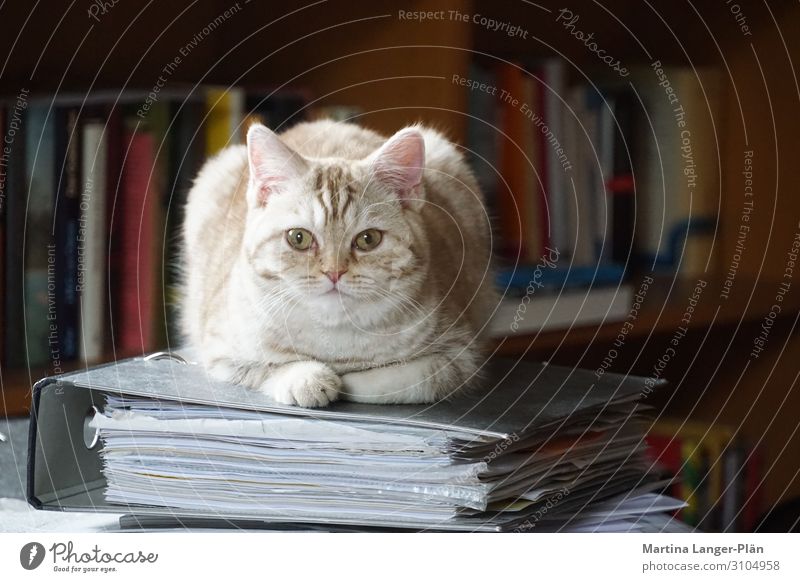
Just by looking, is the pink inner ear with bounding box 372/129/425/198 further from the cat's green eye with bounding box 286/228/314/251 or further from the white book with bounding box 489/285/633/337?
the white book with bounding box 489/285/633/337

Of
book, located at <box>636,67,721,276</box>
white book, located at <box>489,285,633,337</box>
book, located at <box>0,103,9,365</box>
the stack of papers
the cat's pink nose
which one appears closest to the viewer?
the stack of papers

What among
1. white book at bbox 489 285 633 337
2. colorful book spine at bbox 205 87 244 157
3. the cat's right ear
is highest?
colorful book spine at bbox 205 87 244 157

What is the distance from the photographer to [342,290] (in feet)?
2.18

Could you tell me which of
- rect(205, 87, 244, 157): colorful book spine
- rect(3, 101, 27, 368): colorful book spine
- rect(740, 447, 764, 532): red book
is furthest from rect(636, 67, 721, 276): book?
rect(3, 101, 27, 368): colorful book spine

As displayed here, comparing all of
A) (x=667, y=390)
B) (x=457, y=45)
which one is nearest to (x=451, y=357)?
(x=457, y=45)

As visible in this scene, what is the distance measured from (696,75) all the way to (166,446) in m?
1.01

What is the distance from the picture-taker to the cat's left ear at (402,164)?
0.68 m

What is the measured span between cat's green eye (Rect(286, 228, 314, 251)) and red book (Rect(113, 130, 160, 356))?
1.16 feet

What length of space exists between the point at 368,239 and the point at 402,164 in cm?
6

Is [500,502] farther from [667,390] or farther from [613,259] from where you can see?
[667,390]

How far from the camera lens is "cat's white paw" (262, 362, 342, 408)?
62cm

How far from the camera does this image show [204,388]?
64cm

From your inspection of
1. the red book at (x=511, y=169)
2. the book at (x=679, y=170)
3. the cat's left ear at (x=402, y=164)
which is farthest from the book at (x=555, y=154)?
the cat's left ear at (x=402, y=164)
